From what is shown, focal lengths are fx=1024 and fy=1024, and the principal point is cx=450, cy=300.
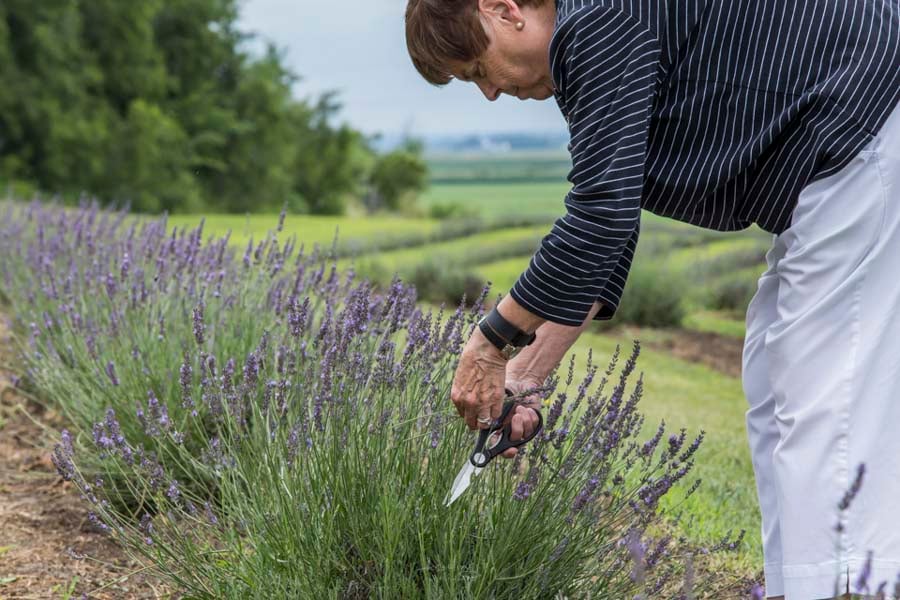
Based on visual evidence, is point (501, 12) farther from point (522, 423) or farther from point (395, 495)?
point (395, 495)

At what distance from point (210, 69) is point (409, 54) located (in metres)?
32.7

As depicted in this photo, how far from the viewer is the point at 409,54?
221 centimetres

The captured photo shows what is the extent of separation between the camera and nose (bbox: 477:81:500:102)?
7.27 feet

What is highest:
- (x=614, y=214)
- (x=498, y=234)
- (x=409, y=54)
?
(x=409, y=54)

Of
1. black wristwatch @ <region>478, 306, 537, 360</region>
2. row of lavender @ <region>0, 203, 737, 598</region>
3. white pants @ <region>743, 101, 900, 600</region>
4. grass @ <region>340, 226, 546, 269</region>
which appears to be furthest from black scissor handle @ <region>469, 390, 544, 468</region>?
grass @ <region>340, 226, 546, 269</region>

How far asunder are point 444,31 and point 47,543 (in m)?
2.16

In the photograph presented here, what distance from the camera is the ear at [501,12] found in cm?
206

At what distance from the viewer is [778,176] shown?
80.7 inches

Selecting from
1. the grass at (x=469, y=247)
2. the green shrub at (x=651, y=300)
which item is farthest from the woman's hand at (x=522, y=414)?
the grass at (x=469, y=247)

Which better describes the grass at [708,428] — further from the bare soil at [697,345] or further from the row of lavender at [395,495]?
the row of lavender at [395,495]

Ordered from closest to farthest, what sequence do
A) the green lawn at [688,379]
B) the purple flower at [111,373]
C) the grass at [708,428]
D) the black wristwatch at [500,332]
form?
the black wristwatch at [500,332]
the purple flower at [111,373]
the grass at [708,428]
the green lawn at [688,379]

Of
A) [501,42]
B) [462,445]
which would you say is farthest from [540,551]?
[501,42]

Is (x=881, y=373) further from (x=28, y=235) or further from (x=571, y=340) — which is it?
(x=28, y=235)

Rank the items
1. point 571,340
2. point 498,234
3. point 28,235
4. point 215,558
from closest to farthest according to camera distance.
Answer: point 571,340 → point 215,558 → point 28,235 → point 498,234
